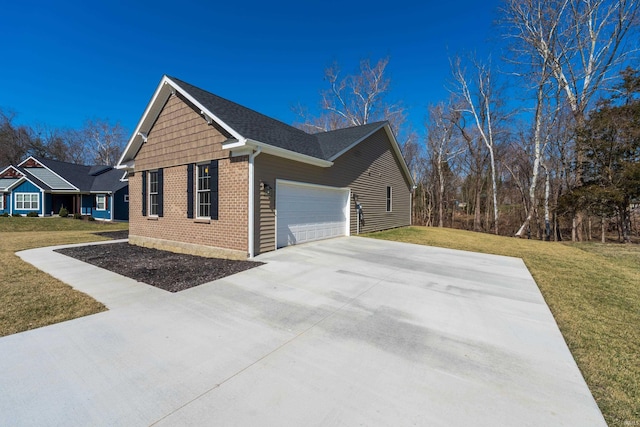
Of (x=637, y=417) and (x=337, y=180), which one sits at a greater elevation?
(x=337, y=180)

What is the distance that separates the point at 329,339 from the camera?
3.14 meters

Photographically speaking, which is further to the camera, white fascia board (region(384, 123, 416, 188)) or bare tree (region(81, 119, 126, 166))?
bare tree (region(81, 119, 126, 166))

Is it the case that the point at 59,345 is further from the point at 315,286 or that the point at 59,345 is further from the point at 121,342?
the point at 315,286

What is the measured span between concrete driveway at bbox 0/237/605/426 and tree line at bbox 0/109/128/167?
4299 centimetres

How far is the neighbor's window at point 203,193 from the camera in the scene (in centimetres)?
849

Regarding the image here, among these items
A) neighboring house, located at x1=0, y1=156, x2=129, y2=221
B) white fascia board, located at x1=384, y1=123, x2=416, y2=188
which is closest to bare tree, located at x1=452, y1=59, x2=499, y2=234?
white fascia board, located at x1=384, y1=123, x2=416, y2=188

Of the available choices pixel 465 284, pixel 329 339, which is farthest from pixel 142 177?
pixel 465 284

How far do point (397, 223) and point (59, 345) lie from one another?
15.6 meters

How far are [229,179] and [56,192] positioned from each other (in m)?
26.7

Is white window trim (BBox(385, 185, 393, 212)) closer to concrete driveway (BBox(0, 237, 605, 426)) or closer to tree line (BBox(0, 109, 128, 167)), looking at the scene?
concrete driveway (BBox(0, 237, 605, 426))

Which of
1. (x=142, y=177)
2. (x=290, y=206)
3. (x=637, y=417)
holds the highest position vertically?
(x=142, y=177)

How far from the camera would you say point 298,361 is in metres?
2.69

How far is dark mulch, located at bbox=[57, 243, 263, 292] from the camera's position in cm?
544

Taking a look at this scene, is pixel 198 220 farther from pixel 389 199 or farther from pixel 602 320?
pixel 389 199
